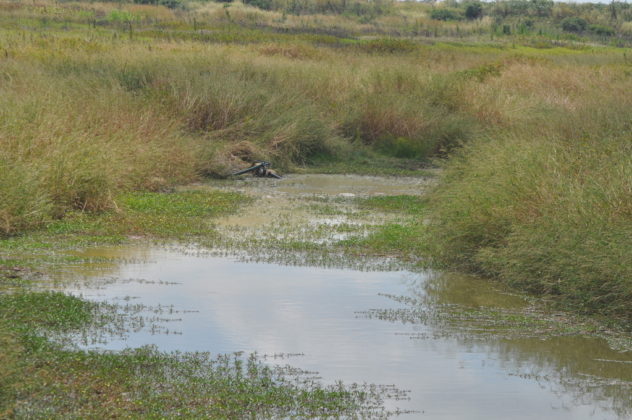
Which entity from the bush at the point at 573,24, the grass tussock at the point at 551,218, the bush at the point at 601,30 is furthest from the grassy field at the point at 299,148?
the bush at the point at 573,24

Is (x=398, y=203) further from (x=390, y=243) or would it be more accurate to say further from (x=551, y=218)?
(x=551, y=218)

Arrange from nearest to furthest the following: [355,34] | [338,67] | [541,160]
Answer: [541,160] → [338,67] → [355,34]

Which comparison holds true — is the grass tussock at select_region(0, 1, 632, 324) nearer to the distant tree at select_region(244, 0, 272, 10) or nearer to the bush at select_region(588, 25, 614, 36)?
the bush at select_region(588, 25, 614, 36)

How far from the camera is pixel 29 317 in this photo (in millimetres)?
8758

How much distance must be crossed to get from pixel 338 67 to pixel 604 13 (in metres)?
53.9

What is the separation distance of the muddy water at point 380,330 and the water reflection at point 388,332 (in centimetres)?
1

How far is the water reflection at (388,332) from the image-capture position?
25.0 feet

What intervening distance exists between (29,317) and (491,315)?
14.4 ft

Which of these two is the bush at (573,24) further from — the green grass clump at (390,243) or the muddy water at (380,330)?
the muddy water at (380,330)

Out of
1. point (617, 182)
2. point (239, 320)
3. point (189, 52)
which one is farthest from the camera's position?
point (189, 52)

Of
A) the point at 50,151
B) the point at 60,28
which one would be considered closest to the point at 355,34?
the point at 60,28

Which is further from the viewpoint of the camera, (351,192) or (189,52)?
(189,52)

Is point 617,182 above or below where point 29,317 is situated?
above

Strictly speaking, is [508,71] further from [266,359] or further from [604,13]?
[604,13]
